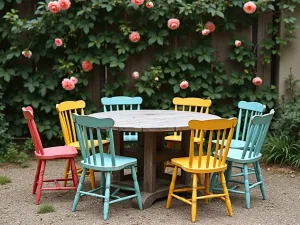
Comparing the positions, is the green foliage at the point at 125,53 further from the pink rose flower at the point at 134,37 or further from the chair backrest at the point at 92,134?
the chair backrest at the point at 92,134

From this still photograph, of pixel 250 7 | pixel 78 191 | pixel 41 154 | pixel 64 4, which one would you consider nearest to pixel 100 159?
pixel 78 191

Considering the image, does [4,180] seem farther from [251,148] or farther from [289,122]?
[289,122]

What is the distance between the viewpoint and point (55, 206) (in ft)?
12.5

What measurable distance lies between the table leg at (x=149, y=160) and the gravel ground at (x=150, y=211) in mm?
174

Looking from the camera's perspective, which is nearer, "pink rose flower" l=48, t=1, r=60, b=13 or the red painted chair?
the red painted chair

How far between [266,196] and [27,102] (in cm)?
306

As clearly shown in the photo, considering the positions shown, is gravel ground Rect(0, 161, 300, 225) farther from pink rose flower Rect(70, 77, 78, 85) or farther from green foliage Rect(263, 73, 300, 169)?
pink rose flower Rect(70, 77, 78, 85)

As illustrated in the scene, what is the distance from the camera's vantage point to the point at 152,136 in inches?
148

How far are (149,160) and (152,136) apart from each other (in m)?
0.21

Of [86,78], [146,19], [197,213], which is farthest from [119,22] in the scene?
[197,213]

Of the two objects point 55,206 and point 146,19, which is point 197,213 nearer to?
point 55,206

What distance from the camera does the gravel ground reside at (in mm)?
3469

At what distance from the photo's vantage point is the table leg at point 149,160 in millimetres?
3781

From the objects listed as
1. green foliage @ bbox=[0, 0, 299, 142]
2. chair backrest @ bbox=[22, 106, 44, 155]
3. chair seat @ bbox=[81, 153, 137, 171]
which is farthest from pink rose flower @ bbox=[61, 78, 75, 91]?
chair seat @ bbox=[81, 153, 137, 171]
